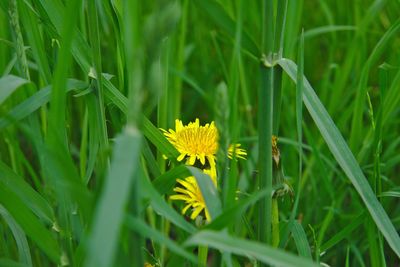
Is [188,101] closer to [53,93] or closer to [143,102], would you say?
[53,93]

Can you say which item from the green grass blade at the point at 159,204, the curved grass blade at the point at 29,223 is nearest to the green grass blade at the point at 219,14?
the green grass blade at the point at 159,204

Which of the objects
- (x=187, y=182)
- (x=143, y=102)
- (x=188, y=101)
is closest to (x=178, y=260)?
(x=187, y=182)

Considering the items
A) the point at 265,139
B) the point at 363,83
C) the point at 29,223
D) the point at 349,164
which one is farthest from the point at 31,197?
the point at 363,83

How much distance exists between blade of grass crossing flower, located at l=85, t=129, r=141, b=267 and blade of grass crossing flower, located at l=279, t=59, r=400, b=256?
0.41m

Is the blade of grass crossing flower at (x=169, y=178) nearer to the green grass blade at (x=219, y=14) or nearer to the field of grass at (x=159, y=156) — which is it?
the field of grass at (x=159, y=156)

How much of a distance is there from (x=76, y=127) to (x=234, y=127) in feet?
3.50

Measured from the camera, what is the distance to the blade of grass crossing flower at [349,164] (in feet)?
3.09

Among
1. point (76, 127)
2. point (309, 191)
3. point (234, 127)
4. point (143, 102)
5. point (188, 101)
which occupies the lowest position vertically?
point (143, 102)

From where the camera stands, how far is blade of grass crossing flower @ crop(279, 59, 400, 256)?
3.09 ft

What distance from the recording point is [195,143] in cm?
102

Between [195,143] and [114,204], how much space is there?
1.55ft

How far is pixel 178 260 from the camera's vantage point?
94 centimetres

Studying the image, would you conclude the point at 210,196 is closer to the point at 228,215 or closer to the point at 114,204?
the point at 228,215

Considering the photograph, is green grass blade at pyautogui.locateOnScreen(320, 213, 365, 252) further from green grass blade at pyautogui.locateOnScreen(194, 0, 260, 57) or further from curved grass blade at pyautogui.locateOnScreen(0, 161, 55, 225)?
curved grass blade at pyautogui.locateOnScreen(0, 161, 55, 225)
